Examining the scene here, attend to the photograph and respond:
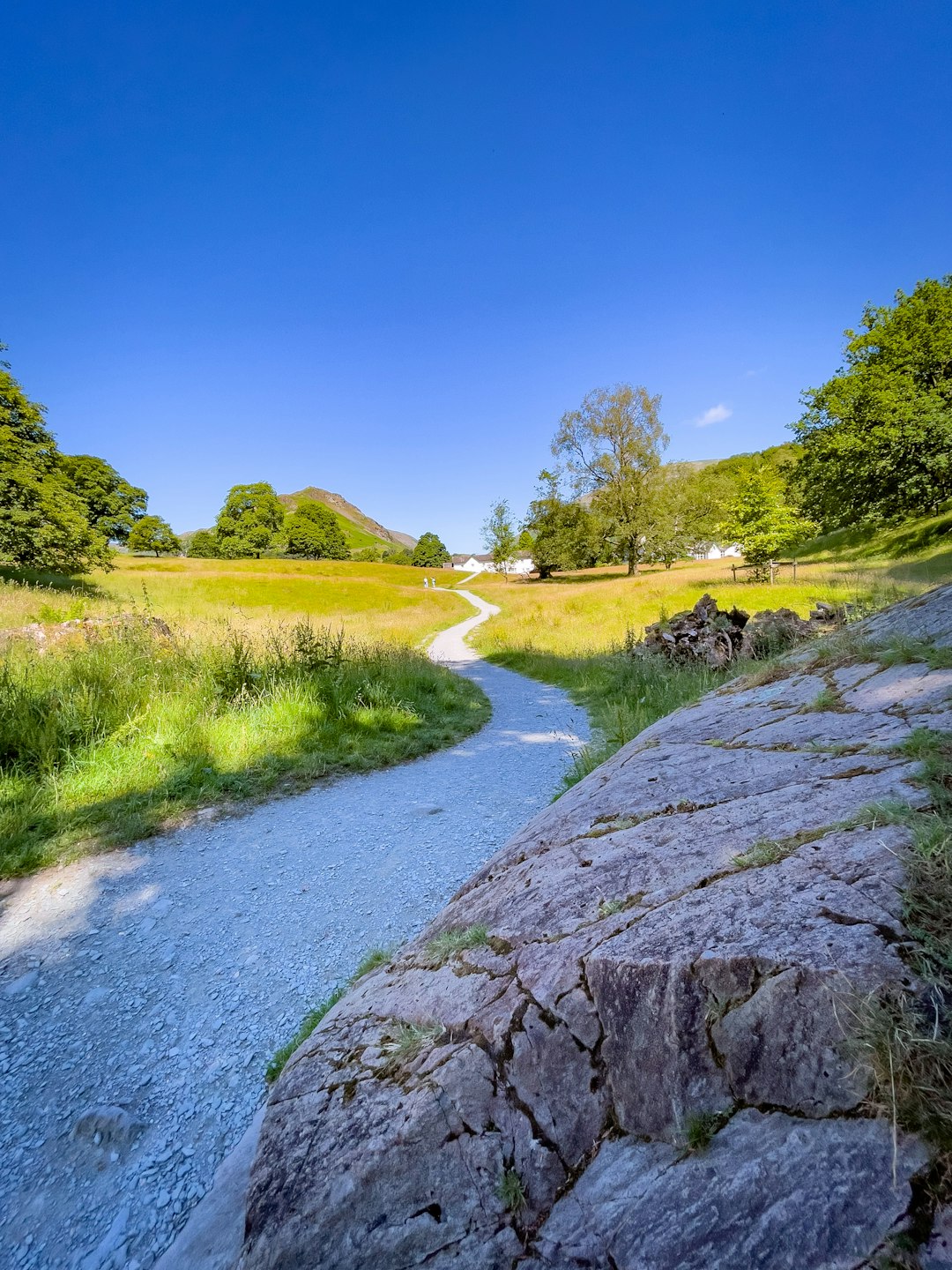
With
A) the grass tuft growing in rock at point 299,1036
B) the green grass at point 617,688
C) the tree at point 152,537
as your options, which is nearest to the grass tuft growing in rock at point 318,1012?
the grass tuft growing in rock at point 299,1036

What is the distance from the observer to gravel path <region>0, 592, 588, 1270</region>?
1.99m

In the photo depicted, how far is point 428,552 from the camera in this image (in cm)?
10975

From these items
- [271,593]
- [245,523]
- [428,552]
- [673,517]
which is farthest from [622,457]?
[428,552]

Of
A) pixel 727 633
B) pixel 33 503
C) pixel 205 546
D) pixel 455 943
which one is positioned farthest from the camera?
pixel 205 546

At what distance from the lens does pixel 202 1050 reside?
256cm

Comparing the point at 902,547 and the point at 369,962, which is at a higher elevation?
the point at 902,547

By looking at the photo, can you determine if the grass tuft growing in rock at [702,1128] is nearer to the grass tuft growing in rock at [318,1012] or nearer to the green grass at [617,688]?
the grass tuft growing in rock at [318,1012]

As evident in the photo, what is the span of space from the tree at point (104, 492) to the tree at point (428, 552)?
59870 mm

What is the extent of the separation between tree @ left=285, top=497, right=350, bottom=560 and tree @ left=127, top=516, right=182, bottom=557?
→ 1670 cm

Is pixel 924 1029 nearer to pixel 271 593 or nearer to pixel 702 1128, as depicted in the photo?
pixel 702 1128

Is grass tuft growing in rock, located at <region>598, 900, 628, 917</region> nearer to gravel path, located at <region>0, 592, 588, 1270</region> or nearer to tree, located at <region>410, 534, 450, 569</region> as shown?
gravel path, located at <region>0, 592, 588, 1270</region>

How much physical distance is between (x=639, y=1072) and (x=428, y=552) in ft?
362

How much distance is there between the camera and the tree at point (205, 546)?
239 feet

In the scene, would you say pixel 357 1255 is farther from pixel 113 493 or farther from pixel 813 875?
pixel 113 493
